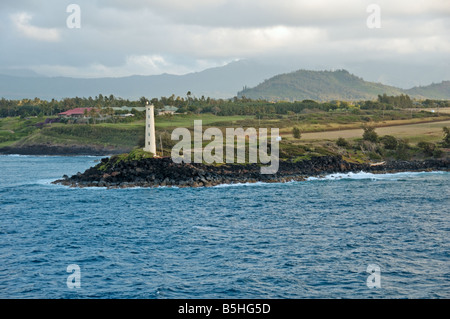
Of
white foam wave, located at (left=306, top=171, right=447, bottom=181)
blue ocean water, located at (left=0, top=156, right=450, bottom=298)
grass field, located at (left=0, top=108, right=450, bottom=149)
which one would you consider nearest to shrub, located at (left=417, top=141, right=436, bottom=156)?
grass field, located at (left=0, top=108, right=450, bottom=149)

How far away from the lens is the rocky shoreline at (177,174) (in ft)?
230

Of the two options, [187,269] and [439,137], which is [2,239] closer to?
[187,269]

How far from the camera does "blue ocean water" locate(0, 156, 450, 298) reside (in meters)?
29.1

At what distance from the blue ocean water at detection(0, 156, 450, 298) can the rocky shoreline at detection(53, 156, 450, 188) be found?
354 cm

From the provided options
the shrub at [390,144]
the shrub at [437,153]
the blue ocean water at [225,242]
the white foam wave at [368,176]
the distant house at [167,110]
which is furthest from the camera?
the distant house at [167,110]

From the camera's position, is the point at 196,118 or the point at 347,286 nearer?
A: the point at 347,286

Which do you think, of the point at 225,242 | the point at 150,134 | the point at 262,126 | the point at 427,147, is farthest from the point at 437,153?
the point at 225,242

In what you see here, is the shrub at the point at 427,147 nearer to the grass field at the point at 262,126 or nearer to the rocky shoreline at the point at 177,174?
the grass field at the point at 262,126

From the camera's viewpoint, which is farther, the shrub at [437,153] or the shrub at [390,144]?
the shrub at [390,144]

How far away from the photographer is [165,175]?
71625 mm

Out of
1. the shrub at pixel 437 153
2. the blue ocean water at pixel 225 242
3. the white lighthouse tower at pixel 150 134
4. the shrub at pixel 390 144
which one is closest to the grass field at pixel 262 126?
the shrub at pixel 390 144

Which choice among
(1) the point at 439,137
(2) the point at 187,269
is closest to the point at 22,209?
(2) the point at 187,269

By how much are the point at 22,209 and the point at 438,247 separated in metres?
40.6

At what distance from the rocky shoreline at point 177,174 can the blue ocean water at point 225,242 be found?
354 centimetres
